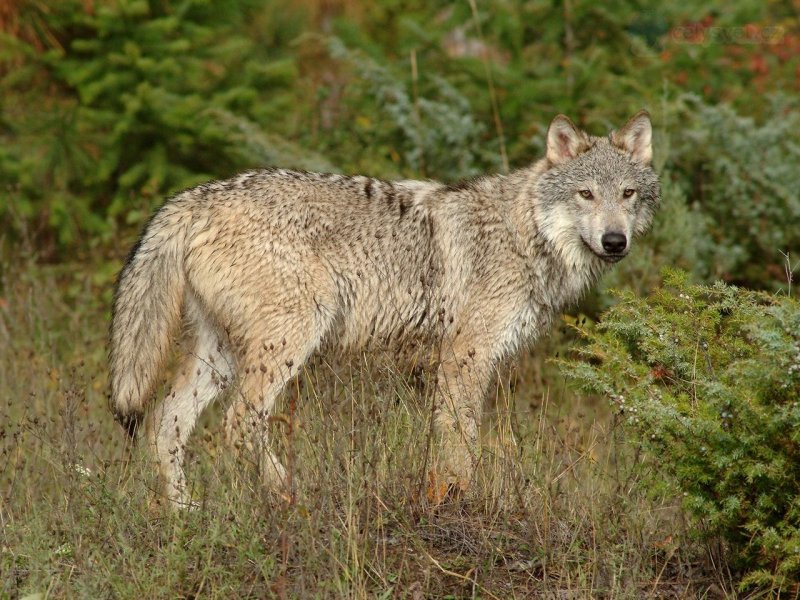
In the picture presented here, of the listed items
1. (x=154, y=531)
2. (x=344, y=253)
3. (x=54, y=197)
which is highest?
(x=344, y=253)

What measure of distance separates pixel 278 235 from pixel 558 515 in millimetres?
2256

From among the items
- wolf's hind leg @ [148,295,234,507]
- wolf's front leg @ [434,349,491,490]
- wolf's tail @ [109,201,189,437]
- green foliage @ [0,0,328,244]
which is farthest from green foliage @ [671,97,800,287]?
wolf's tail @ [109,201,189,437]

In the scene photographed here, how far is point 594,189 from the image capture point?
247 inches

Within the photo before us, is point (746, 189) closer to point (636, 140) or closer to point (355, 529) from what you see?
point (636, 140)

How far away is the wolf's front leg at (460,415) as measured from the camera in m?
5.24

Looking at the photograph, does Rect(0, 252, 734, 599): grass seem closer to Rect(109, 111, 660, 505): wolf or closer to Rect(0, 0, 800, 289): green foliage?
Rect(109, 111, 660, 505): wolf

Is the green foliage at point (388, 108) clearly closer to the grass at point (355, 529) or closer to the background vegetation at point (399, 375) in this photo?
the background vegetation at point (399, 375)

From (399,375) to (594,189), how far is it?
185 centimetres

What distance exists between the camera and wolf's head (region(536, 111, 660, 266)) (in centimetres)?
620

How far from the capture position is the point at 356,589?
4125mm

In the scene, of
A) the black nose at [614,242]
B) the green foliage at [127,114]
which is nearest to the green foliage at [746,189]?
the black nose at [614,242]

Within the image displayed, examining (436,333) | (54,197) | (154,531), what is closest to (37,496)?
(154,531)

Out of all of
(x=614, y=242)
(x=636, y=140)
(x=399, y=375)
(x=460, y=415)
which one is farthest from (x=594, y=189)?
(x=399, y=375)

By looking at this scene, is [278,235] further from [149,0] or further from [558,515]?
[149,0]
